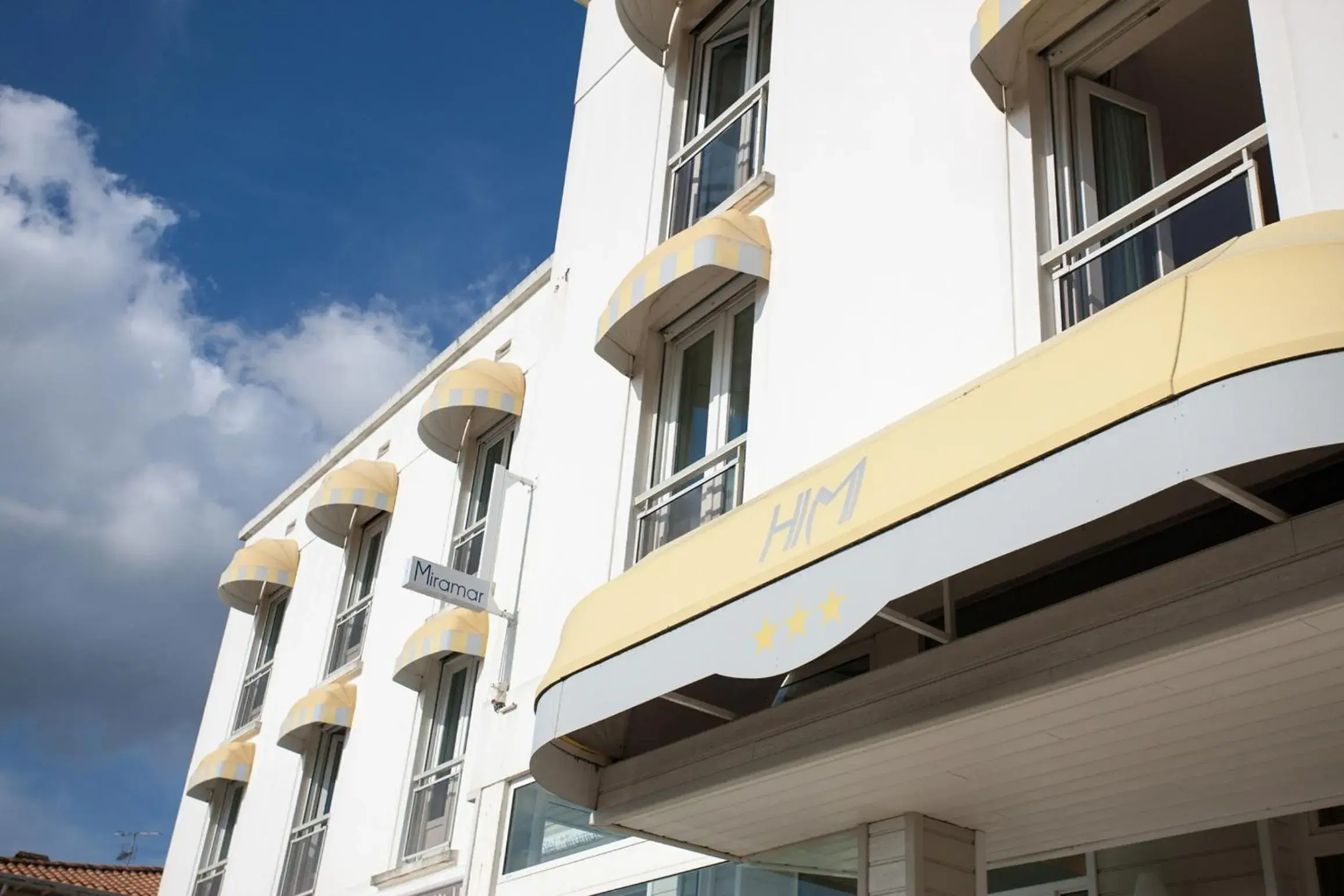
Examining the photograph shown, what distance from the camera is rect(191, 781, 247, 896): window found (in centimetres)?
1800

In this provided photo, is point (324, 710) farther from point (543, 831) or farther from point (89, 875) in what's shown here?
point (89, 875)

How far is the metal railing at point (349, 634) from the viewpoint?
1658 centimetres

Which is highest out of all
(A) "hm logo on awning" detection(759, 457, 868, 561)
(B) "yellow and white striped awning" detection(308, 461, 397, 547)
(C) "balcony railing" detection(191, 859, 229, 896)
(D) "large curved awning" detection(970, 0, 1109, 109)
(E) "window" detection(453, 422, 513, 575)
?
(B) "yellow and white striped awning" detection(308, 461, 397, 547)

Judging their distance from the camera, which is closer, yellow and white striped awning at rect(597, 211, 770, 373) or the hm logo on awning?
the hm logo on awning

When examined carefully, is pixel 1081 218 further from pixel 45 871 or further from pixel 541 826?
pixel 45 871

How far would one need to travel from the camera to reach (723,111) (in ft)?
38.1

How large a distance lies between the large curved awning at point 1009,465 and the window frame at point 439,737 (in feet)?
20.9

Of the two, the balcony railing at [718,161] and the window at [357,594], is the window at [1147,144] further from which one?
the window at [357,594]

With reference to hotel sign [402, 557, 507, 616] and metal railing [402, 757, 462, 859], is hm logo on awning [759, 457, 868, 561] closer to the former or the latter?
hotel sign [402, 557, 507, 616]

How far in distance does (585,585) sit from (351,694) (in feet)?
20.7

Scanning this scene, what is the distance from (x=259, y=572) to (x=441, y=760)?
21.5ft

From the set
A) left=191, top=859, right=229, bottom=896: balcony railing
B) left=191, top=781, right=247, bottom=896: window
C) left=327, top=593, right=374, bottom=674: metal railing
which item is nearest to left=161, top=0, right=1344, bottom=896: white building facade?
left=327, top=593, right=374, bottom=674: metal railing

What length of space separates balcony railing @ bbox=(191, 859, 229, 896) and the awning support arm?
15.5 m

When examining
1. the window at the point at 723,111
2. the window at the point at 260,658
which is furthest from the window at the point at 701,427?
the window at the point at 260,658
